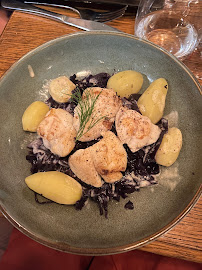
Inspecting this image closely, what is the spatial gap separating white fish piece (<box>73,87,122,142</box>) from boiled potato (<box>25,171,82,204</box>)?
0.84ft

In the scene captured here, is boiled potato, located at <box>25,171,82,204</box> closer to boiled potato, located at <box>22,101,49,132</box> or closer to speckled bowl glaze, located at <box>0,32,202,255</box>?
speckled bowl glaze, located at <box>0,32,202,255</box>

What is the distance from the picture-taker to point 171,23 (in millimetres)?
1980

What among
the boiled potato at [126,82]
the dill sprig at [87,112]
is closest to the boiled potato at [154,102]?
the boiled potato at [126,82]

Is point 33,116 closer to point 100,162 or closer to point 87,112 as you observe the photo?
point 87,112

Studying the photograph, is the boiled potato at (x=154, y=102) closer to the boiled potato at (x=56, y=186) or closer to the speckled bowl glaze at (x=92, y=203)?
the speckled bowl glaze at (x=92, y=203)

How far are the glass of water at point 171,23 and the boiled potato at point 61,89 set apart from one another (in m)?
0.76

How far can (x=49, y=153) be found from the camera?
1425 mm

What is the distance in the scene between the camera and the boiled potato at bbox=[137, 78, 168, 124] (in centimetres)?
140

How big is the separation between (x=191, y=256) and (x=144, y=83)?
3.26ft

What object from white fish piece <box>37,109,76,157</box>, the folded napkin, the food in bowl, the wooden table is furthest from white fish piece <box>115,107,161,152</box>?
the folded napkin

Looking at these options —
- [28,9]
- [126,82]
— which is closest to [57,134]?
[126,82]

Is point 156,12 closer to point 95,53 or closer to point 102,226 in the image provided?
point 95,53

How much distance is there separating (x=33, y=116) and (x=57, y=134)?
0.20 meters

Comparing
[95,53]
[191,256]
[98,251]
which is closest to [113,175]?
[98,251]
